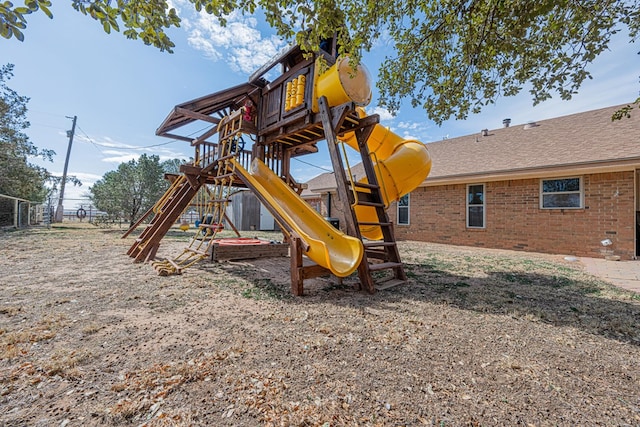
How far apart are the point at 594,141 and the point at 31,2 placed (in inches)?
454

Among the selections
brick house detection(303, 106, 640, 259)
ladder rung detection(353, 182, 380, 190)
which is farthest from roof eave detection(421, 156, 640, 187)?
ladder rung detection(353, 182, 380, 190)

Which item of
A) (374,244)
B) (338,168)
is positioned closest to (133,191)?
(338,168)

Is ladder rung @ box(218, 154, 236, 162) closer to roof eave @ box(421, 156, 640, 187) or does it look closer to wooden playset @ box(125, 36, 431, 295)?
wooden playset @ box(125, 36, 431, 295)

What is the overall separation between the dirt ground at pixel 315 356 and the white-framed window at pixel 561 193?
196 inches

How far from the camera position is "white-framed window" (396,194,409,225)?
459 inches

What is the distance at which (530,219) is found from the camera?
8.52 metres

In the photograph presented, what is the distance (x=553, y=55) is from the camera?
369cm

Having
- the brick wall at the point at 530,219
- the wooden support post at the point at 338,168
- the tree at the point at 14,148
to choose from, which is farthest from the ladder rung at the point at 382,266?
the tree at the point at 14,148

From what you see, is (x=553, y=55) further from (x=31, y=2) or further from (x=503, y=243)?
(x=503, y=243)

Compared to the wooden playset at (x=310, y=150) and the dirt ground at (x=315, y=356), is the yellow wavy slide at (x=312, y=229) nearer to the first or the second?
the wooden playset at (x=310, y=150)

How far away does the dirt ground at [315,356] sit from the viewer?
1.56 metres

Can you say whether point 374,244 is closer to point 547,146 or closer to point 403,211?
point 403,211

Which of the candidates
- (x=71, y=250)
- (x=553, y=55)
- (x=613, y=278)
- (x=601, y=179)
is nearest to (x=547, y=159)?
(x=601, y=179)

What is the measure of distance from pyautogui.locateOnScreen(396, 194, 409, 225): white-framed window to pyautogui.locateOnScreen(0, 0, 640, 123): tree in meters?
7.31
